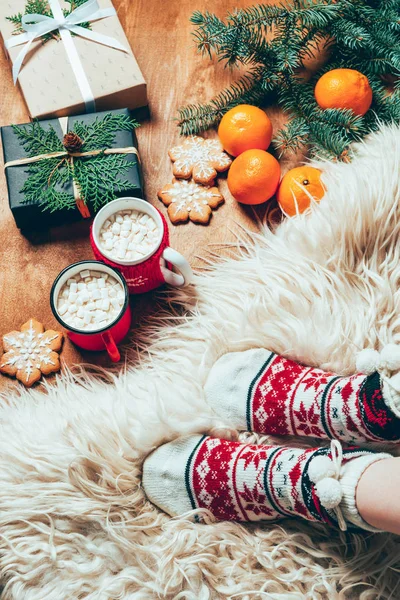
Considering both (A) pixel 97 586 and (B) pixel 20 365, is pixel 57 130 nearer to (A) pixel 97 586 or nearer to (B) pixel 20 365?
(B) pixel 20 365

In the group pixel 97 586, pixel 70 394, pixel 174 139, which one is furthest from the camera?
A: pixel 174 139

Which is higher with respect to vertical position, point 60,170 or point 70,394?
point 60,170

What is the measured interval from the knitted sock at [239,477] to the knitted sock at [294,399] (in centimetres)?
4

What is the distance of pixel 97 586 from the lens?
2.55 ft

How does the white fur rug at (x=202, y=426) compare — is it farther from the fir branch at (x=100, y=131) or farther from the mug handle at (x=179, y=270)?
the fir branch at (x=100, y=131)

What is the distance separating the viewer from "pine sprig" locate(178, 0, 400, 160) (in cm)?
92

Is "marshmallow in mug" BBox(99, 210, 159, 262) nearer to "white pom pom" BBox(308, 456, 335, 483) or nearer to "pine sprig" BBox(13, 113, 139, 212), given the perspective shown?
"pine sprig" BBox(13, 113, 139, 212)

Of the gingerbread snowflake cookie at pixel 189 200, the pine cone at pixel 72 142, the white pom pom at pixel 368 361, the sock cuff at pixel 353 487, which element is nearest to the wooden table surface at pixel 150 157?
the gingerbread snowflake cookie at pixel 189 200

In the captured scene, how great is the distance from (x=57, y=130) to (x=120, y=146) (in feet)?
0.34

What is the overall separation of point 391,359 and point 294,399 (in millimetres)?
156

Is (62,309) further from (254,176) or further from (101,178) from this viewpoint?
(254,176)

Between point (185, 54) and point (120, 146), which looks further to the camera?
point (185, 54)

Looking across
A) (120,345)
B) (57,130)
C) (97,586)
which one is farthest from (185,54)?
(97,586)

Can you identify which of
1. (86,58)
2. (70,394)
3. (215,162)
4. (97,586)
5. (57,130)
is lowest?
(97,586)
